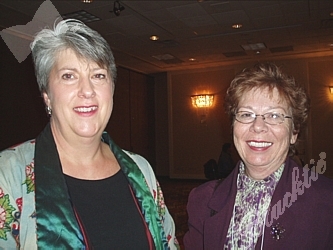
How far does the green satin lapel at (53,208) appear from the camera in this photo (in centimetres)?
124

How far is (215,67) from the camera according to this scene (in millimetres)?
10461

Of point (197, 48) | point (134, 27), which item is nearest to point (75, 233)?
point (134, 27)

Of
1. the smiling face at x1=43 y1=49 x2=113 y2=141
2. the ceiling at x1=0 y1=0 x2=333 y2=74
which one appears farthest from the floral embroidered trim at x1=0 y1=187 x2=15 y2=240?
the ceiling at x1=0 y1=0 x2=333 y2=74

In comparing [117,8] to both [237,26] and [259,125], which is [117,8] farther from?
[259,125]

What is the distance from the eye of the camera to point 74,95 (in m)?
1.40

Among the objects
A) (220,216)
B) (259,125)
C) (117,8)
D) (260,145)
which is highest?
(117,8)

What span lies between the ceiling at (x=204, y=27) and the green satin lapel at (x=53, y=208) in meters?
4.30

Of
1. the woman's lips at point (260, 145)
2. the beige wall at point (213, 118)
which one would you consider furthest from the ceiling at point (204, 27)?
the woman's lips at point (260, 145)

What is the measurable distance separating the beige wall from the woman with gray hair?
8.75m

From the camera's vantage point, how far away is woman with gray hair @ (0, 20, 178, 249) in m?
1.24

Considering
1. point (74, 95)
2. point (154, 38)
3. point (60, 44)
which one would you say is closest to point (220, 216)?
point (74, 95)

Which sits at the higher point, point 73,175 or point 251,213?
point 73,175

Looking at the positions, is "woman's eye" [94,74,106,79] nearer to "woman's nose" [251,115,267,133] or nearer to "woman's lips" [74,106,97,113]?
"woman's lips" [74,106,97,113]

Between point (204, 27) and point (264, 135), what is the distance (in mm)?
5403
